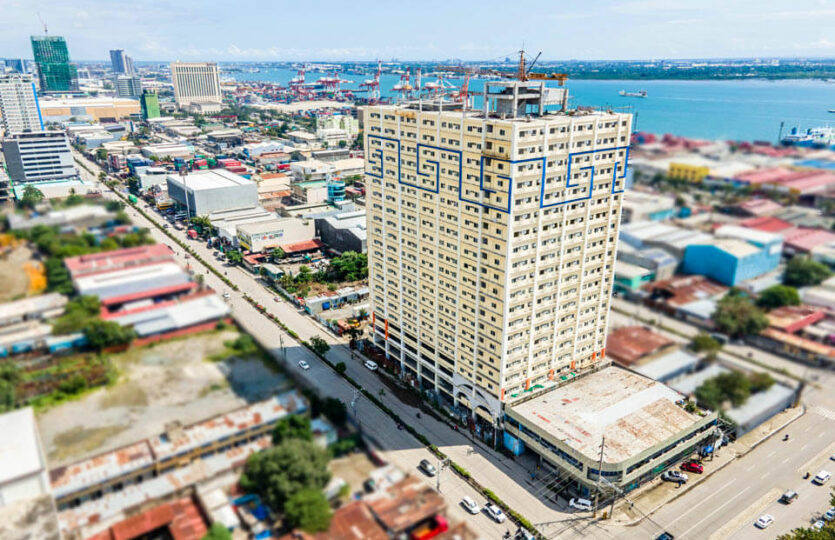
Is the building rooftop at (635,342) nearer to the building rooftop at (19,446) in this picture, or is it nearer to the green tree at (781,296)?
the green tree at (781,296)

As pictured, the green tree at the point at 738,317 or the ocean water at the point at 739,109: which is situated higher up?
the ocean water at the point at 739,109

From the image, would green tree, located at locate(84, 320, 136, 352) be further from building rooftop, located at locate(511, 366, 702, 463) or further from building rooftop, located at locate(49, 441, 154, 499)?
building rooftop, located at locate(511, 366, 702, 463)

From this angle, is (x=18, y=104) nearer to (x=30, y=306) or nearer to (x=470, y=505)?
(x=470, y=505)

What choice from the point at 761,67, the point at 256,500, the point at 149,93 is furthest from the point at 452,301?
the point at 149,93

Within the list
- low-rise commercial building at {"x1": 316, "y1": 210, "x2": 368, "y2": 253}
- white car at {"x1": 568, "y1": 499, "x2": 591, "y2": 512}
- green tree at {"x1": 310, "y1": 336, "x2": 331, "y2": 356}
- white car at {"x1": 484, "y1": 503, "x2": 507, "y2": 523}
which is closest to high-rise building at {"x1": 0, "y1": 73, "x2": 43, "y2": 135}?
low-rise commercial building at {"x1": 316, "y1": 210, "x2": 368, "y2": 253}

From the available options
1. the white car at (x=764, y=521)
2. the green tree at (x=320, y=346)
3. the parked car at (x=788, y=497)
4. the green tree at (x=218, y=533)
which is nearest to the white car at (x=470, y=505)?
the white car at (x=764, y=521)

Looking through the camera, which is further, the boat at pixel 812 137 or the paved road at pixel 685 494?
the paved road at pixel 685 494

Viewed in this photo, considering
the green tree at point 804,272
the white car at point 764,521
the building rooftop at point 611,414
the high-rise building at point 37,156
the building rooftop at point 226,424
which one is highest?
the green tree at point 804,272
